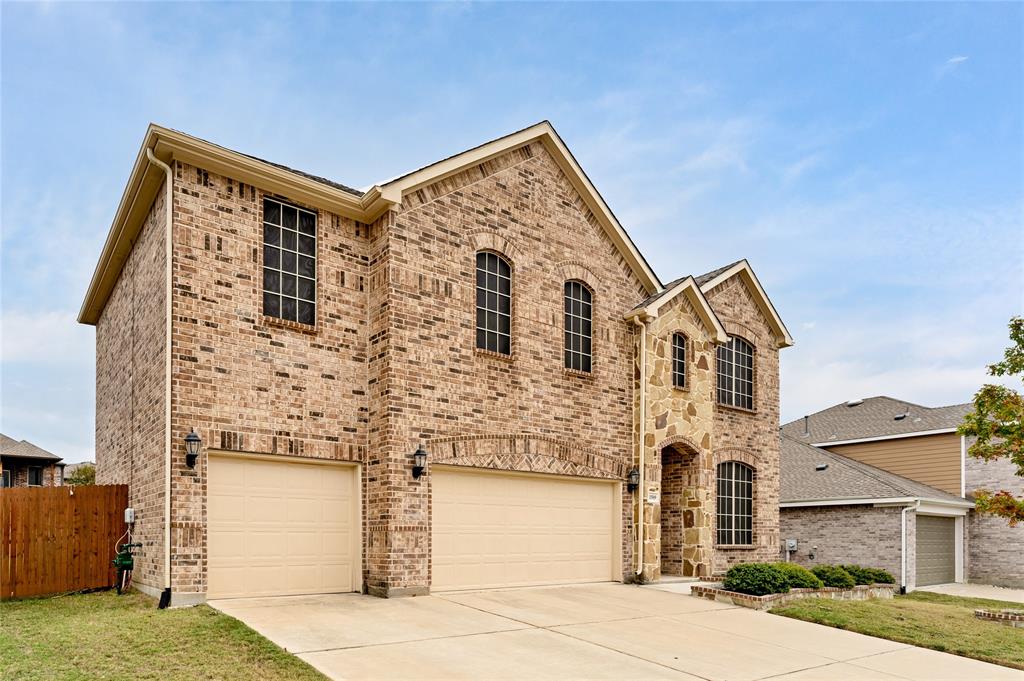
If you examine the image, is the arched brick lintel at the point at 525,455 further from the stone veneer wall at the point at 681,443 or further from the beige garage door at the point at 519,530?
the stone veneer wall at the point at 681,443

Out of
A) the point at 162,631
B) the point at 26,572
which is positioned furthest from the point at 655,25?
the point at 26,572

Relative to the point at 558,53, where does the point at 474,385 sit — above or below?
below

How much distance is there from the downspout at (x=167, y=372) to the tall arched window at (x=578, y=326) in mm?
7404

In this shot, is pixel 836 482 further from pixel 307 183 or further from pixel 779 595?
pixel 307 183

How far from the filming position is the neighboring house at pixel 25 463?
120ft

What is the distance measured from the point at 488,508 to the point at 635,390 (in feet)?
14.5

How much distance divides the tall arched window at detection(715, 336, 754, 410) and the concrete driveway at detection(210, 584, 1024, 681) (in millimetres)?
7516

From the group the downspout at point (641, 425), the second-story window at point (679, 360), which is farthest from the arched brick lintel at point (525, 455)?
the second-story window at point (679, 360)

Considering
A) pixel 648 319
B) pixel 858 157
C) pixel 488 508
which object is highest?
pixel 858 157

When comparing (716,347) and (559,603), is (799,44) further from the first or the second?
(559,603)

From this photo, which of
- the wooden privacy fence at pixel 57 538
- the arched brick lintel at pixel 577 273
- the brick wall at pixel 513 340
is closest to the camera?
the wooden privacy fence at pixel 57 538

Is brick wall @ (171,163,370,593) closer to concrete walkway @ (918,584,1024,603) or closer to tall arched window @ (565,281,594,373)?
tall arched window @ (565,281,594,373)

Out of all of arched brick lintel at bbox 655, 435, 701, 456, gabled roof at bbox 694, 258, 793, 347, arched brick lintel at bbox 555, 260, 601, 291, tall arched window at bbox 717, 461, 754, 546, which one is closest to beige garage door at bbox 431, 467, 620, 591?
arched brick lintel at bbox 655, 435, 701, 456

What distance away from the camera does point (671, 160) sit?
22047 millimetres
